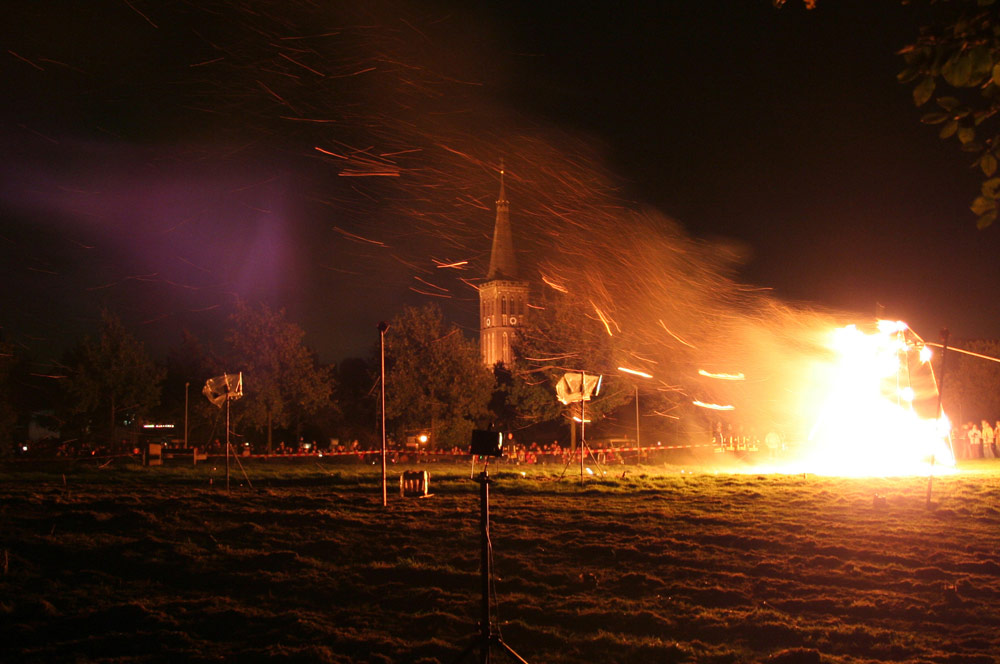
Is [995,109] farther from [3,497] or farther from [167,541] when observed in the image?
[3,497]

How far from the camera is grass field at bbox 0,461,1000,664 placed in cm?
650

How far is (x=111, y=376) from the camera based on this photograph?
1346 inches

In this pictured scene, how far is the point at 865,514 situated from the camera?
12.9m

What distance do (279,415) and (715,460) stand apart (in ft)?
70.0

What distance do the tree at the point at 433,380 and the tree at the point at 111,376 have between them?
12.0 metres

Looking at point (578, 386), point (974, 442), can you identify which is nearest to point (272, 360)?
point (578, 386)

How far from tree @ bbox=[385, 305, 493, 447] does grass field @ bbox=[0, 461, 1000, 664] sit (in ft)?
83.9

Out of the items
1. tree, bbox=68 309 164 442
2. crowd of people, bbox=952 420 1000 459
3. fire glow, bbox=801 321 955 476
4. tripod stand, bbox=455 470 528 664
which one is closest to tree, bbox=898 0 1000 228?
tripod stand, bbox=455 470 528 664

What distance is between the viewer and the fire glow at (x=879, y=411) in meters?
23.0

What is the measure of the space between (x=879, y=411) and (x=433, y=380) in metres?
22.8

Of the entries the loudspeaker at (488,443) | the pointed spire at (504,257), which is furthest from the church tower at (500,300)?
the loudspeaker at (488,443)

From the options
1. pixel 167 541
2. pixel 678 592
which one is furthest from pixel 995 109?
pixel 167 541

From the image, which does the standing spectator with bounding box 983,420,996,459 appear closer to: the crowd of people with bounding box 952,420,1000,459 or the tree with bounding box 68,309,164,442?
the crowd of people with bounding box 952,420,1000,459

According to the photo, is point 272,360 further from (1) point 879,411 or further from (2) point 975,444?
(2) point 975,444
